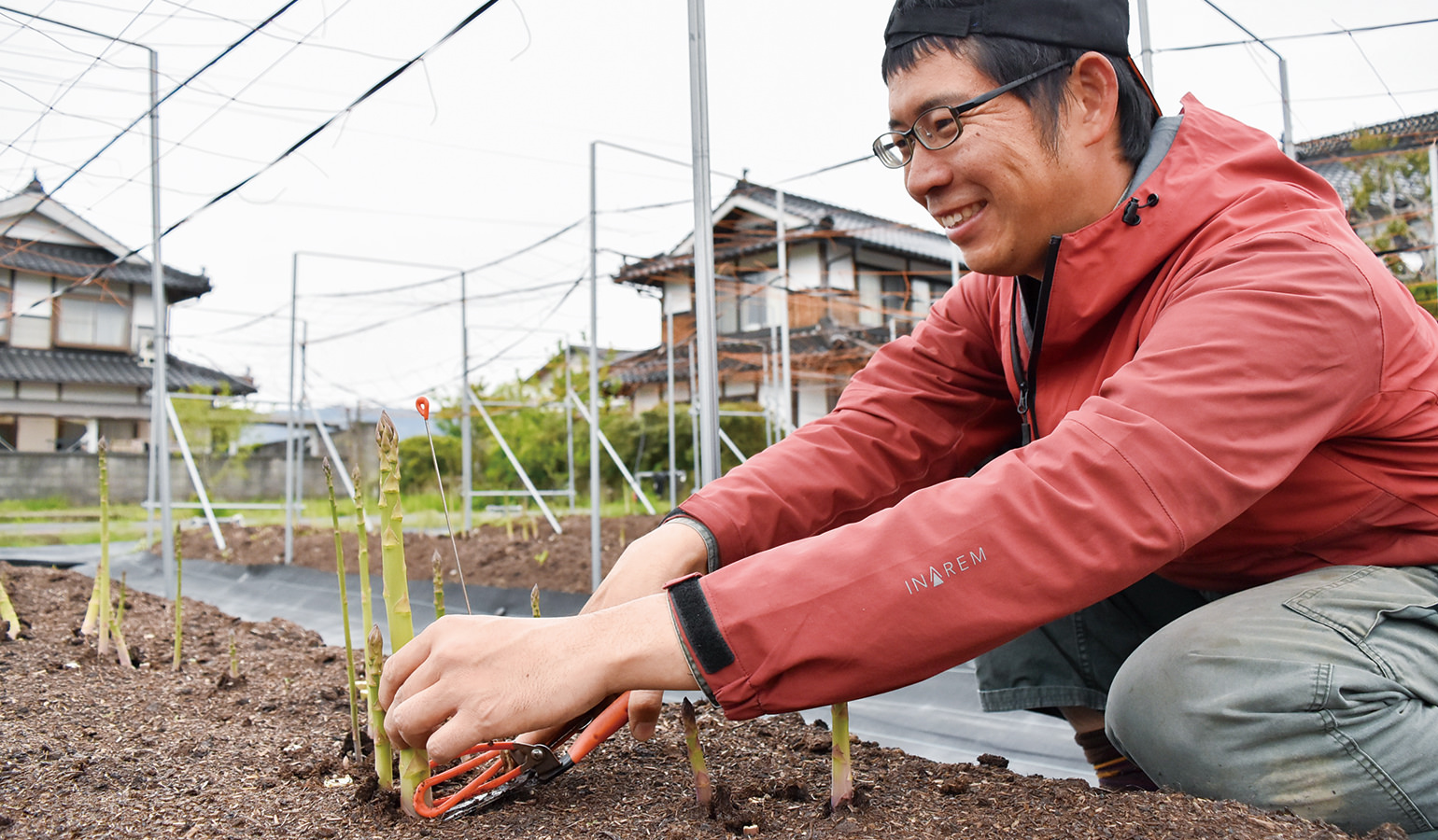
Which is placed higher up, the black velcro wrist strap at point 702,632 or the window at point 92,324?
the window at point 92,324

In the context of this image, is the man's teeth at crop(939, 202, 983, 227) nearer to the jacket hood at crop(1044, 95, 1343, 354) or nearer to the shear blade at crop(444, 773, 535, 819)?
the jacket hood at crop(1044, 95, 1343, 354)

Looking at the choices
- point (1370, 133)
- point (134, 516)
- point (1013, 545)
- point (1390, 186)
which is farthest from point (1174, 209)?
point (134, 516)

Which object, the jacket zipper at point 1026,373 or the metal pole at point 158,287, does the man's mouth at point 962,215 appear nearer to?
the jacket zipper at point 1026,373

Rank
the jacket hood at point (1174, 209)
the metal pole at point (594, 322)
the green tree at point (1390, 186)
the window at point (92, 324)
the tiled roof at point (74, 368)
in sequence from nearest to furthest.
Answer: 1. the jacket hood at point (1174, 209)
2. the metal pole at point (594, 322)
3. the green tree at point (1390, 186)
4. the tiled roof at point (74, 368)
5. the window at point (92, 324)

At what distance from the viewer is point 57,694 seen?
155 cm

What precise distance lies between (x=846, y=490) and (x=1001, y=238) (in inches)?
16.2

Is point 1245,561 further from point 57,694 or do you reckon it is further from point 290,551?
point 290,551

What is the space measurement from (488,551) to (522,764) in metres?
5.49

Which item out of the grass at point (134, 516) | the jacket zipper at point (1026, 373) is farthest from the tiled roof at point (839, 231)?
the jacket zipper at point (1026, 373)

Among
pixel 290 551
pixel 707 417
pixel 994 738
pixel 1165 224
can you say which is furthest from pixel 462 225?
pixel 1165 224

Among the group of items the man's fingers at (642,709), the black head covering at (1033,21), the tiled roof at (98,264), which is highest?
the tiled roof at (98,264)

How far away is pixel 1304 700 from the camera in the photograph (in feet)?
2.72

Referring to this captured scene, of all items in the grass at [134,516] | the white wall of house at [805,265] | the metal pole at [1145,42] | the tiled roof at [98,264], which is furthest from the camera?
the tiled roof at [98,264]

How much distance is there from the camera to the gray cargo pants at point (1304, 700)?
83 centimetres
